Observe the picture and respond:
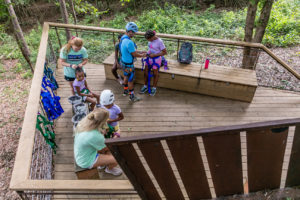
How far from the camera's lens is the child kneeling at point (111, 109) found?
3154mm

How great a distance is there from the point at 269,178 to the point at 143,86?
365 centimetres

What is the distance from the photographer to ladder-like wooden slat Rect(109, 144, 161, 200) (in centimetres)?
162

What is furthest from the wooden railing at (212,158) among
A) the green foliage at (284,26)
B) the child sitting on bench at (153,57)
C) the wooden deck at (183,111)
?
the green foliage at (284,26)

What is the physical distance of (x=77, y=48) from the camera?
3936mm

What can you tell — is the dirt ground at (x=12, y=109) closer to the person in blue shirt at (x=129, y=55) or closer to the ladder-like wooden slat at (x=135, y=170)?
the ladder-like wooden slat at (x=135, y=170)

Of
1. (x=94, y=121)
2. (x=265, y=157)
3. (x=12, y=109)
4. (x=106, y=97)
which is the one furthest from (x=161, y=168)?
(x=12, y=109)

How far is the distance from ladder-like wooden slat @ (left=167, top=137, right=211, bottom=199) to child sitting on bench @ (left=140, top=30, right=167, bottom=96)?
299cm

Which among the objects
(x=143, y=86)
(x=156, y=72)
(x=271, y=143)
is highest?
(x=271, y=143)

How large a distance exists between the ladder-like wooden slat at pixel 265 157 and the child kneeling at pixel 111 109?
200 centimetres

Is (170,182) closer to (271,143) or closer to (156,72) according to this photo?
(271,143)

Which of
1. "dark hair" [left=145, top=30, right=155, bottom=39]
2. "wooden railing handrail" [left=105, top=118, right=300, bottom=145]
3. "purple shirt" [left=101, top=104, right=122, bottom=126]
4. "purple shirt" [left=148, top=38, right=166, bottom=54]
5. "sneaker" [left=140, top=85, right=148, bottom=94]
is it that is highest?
"dark hair" [left=145, top=30, right=155, bottom=39]

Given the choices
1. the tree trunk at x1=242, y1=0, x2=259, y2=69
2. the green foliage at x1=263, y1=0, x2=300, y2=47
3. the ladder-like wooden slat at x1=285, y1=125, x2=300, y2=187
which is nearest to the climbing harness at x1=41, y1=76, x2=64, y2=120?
the ladder-like wooden slat at x1=285, y1=125, x2=300, y2=187

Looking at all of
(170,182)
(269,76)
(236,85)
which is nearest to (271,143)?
(170,182)

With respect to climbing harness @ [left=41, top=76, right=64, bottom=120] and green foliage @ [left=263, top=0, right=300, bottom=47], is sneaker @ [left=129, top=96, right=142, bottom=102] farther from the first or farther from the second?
green foliage @ [left=263, top=0, right=300, bottom=47]
